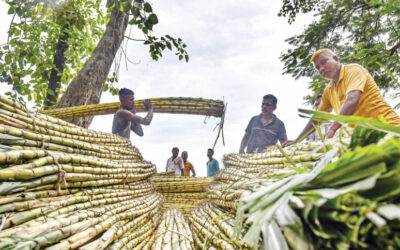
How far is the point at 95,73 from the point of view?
272 centimetres

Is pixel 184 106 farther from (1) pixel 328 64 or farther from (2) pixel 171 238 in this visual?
(1) pixel 328 64

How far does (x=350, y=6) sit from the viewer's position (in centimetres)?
467

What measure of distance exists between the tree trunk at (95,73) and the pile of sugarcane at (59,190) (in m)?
1.25

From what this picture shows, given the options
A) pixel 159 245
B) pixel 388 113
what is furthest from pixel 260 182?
pixel 388 113

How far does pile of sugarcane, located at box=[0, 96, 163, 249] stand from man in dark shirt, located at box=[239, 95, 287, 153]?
312 centimetres

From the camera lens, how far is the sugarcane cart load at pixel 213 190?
16.9 inches

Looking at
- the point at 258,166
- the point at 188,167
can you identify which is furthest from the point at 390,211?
the point at 188,167

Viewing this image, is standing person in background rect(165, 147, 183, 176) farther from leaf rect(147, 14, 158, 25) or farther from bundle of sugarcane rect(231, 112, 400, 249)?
bundle of sugarcane rect(231, 112, 400, 249)

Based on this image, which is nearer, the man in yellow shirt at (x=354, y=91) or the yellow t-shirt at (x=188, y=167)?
the man in yellow shirt at (x=354, y=91)

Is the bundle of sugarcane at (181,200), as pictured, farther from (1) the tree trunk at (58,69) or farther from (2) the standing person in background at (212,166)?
(2) the standing person in background at (212,166)

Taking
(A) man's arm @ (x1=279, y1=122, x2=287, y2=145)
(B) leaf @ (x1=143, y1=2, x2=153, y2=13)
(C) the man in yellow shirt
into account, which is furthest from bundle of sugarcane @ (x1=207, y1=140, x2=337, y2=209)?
(A) man's arm @ (x1=279, y1=122, x2=287, y2=145)

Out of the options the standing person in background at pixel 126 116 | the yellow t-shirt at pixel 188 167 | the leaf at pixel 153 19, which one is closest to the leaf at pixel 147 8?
the leaf at pixel 153 19

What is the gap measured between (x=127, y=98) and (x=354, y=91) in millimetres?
2768

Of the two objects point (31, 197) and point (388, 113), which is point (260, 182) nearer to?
point (31, 197)
